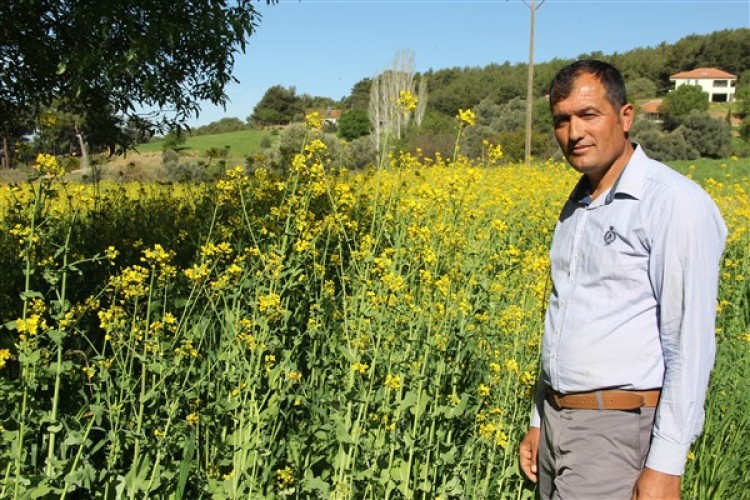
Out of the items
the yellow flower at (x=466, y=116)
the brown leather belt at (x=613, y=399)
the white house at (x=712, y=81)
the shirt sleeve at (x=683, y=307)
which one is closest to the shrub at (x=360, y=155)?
the yellow flower at (x=466, y=116)

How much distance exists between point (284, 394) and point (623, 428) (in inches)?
48.9

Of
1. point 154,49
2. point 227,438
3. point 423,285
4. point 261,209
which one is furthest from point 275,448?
point 154,49

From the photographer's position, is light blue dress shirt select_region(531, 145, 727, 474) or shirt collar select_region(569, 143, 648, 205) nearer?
light blue dress shirt select_region(531, 145, 727, 474)

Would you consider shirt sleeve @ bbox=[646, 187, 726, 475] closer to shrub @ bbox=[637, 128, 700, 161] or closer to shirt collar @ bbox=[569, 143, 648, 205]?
shirt collar @ bbox=[569, 143, 648, 205]

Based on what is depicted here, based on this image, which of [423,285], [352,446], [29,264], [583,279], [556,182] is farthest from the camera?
[556,182]

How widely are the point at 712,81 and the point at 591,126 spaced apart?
103 meters

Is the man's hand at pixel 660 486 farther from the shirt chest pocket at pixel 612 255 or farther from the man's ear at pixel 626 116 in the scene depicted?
the man's ear at pixel 626 116

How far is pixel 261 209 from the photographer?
13.6 ft

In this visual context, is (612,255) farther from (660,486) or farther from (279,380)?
(279,380)

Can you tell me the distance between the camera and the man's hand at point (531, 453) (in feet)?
8.08

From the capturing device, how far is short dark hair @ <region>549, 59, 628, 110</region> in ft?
6.56

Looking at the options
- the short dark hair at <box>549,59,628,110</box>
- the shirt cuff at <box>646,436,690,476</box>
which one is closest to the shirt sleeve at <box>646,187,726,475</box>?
the shirt cuff at <box>646,436,690,476</box>

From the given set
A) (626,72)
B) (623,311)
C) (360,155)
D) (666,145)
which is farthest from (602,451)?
(626,72)

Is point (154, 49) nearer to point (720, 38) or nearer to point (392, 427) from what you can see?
point (392, 427)
